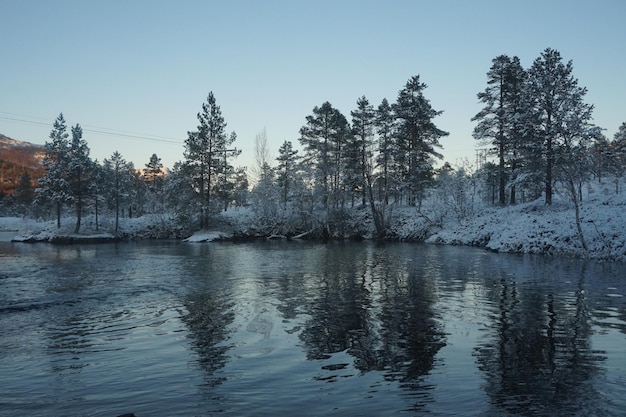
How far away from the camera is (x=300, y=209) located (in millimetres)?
60562

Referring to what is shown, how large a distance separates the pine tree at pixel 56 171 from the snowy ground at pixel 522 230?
4796mm

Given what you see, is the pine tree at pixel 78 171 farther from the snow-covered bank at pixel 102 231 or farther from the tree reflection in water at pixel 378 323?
the tree reflection in water at pixel 378 323

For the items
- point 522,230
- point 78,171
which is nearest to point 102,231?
point 78,171

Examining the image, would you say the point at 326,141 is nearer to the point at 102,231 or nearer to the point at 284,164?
the point at 284,164

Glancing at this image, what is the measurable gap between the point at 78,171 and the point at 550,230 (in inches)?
2394

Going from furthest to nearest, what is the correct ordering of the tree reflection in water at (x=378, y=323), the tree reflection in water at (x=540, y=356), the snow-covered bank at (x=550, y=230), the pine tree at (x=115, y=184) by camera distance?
the pine tree at (x=115, y=184)
the snow-covered bank at (x=550, y=230)
the tree reflection in water at (x=378, y=323)
the tree reflection in water at (x=540, y=356)

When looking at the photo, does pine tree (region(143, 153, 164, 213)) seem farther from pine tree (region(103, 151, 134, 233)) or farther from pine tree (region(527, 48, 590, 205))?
pine tree (region(527, 48, 590, 205))

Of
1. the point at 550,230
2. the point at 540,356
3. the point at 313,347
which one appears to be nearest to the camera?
the point at 540,356

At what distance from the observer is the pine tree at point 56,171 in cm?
6009

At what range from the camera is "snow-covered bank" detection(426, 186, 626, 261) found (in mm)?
30047

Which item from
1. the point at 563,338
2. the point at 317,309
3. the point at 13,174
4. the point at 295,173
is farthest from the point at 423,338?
the point at 13,174

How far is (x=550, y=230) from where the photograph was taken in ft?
115

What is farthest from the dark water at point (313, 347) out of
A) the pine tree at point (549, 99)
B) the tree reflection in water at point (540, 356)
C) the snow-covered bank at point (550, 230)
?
the pine tree at point (549, 99)

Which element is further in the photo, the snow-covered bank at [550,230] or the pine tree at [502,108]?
the pine tree at [502,108]
